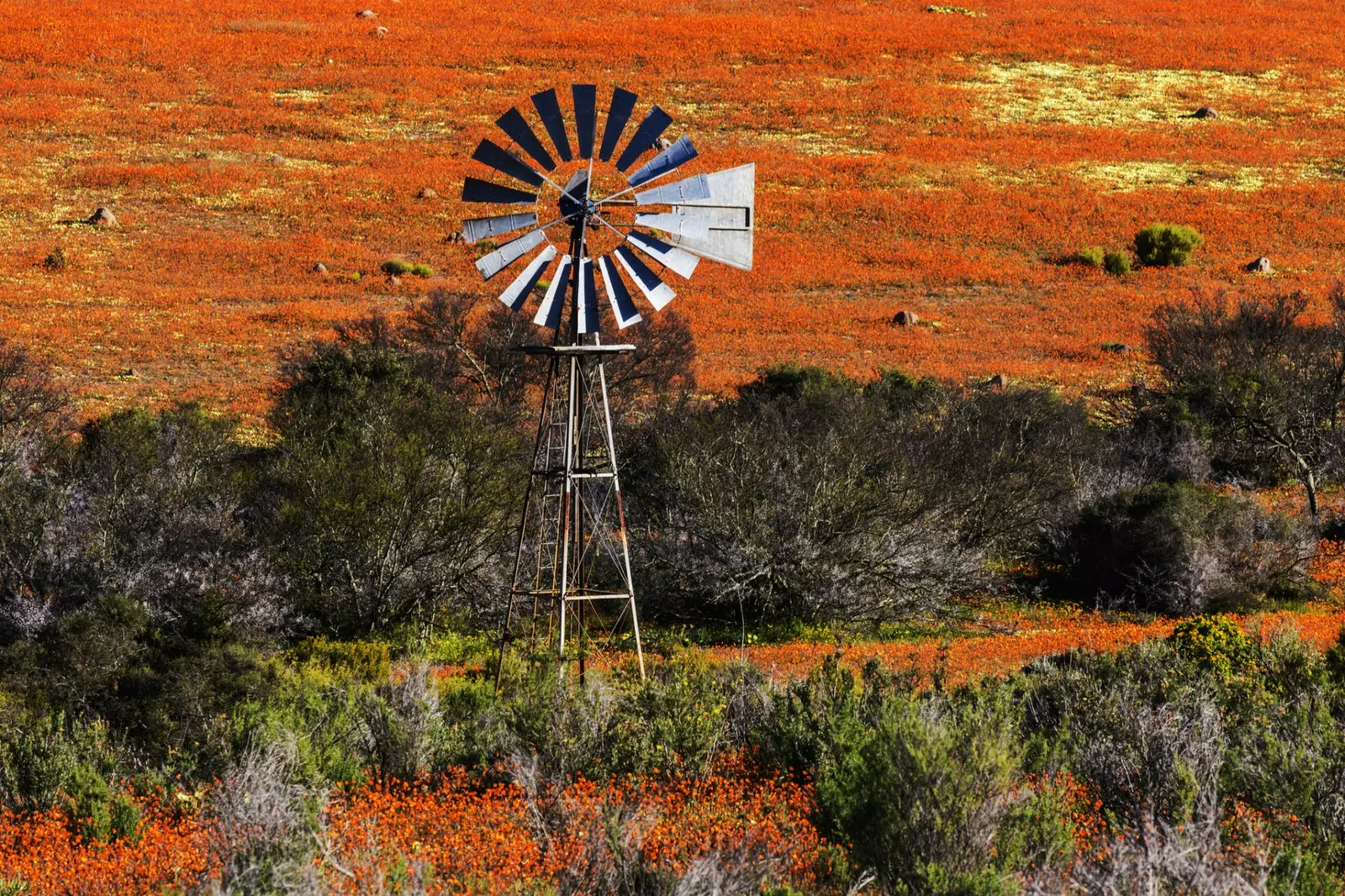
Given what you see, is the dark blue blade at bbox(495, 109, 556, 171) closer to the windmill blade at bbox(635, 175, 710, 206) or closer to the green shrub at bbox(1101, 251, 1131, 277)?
the windmill blade at bbox(635, 175, 710, 206)

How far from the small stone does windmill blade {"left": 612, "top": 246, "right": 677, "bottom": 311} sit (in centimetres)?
5237

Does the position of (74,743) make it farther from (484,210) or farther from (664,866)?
(484,210)

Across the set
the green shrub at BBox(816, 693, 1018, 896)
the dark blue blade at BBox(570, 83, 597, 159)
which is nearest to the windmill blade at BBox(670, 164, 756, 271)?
the dark blue blade at BBox(570, 83, 597, 159)

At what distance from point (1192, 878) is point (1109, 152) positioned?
75.1 m

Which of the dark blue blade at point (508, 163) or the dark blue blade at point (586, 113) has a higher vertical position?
the dark blue blade at point (586, 113)

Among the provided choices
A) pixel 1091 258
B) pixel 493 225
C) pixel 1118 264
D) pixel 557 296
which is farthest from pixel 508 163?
pixel 1091 258

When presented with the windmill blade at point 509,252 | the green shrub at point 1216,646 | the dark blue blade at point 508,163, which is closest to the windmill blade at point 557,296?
the windmill blade at point 509,252

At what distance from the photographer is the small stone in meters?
62.2

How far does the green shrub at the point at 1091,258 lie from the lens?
62.7 m

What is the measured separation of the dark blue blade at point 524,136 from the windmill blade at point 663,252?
47.8 inches

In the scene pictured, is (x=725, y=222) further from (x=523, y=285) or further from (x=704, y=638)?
(x=704, y=638)

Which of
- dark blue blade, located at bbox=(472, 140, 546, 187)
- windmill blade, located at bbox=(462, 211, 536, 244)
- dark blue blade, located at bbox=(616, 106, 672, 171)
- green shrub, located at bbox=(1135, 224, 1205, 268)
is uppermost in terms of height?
green shrub, located at bbox=(1135, 224, 1205, 268)

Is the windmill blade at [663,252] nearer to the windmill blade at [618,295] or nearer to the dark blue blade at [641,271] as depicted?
the dark blue blade at [641,271]

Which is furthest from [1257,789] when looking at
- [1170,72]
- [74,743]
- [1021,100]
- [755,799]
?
[1170,72]
